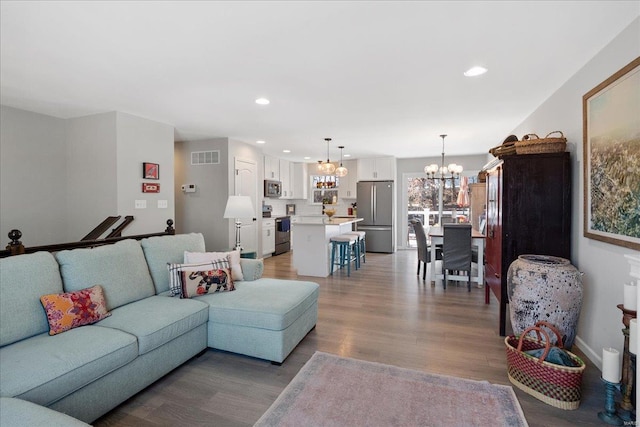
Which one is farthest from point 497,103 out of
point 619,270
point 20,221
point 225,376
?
point 20,221

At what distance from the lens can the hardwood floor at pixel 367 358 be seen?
1.88m

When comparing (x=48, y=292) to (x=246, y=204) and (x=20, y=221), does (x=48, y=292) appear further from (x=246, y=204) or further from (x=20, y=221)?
(x=20, y=221)

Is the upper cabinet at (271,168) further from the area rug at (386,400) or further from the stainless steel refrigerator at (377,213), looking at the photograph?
the area rug at (386,400)

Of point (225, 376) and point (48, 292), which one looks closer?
point (48, 292)

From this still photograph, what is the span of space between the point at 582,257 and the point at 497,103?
6.77 ft

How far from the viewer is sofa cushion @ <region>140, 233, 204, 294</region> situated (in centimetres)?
283

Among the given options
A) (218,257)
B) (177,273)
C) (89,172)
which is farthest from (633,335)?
(89,172)

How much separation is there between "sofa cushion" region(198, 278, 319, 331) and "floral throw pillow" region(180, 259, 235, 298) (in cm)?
6

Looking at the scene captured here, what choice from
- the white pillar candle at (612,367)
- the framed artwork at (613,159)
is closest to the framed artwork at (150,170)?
the framed artwork at (613,159)

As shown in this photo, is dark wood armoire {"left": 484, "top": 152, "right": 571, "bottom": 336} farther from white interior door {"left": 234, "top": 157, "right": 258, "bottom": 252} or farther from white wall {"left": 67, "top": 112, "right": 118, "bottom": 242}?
white wall {"left": 67, "top": 112, "right": 118, "bottom": 242}

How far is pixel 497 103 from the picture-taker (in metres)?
3.81

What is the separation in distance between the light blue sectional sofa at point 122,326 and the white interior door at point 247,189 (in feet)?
9.77

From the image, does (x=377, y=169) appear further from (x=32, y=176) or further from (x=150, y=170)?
(x=32, y=176)

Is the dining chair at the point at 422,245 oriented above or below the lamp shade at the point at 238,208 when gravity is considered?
below
